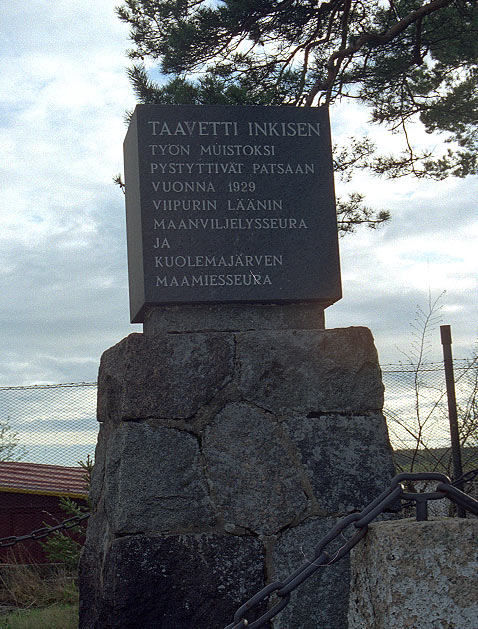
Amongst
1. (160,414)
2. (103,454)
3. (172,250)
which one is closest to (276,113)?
(172,250)

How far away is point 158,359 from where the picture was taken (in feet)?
12.4

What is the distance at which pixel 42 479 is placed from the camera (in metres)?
8.00

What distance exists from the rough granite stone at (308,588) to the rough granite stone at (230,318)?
1041 millimetres

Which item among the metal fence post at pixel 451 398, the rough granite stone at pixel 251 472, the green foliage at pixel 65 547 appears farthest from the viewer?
the metal fence post at pixel 451 398

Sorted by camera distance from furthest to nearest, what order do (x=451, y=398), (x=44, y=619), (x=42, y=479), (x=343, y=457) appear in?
1. (x=42, y=479)
2. (x=451, y=398)
3. (x=44, y=619)
4. (x=343, y=457)

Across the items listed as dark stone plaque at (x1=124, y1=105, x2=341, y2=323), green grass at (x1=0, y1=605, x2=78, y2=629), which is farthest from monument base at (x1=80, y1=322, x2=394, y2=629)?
green grass at (x1=0, y1=605, x2=78, y2=629)

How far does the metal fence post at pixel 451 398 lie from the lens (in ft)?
23.1

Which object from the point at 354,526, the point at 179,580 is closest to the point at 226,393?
the point at 179,580

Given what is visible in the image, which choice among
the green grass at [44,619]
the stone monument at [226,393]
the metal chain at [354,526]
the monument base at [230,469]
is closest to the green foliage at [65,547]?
the green grass at [44,619]

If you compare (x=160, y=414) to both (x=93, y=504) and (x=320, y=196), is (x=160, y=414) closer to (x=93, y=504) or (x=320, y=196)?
(x=93, y=504)

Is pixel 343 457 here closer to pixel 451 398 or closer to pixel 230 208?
pixel 230 208

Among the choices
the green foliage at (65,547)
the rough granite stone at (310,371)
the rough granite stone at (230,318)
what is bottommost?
the green foliage at (65,547)

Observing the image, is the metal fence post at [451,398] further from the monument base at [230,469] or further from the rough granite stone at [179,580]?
the rough granite stone at [179,580]

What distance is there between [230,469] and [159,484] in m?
0.33
